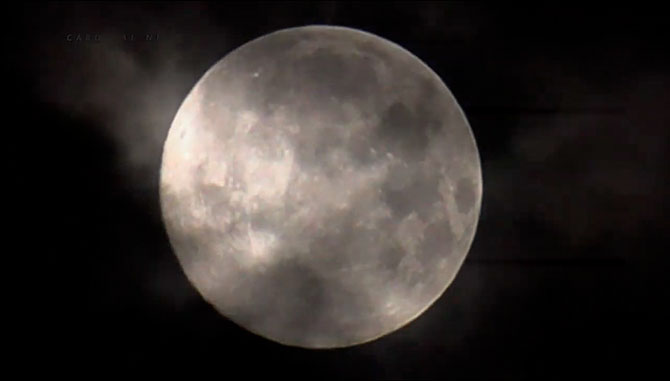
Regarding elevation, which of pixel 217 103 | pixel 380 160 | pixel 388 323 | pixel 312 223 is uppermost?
pixel 217 103

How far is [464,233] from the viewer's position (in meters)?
2.01

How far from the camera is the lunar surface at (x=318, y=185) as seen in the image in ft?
6.09

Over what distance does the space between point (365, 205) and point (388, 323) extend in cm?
33

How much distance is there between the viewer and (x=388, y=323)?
2010 mm

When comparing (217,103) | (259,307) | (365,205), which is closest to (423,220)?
(365,205)

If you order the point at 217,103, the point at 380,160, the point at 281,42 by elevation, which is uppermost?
the point at 281,42

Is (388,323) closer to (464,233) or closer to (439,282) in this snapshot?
(439,282)

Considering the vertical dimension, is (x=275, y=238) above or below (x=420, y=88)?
below

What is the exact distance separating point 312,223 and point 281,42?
1.49 ft

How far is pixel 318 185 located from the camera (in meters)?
1.85

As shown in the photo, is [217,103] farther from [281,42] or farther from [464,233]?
[464,233]

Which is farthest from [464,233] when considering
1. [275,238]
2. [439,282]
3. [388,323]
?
[275,238]

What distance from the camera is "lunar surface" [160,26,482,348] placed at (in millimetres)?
1856

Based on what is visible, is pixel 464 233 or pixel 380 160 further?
pixel 464 233
